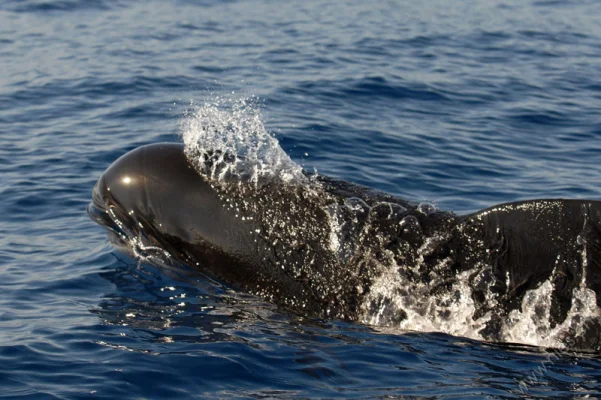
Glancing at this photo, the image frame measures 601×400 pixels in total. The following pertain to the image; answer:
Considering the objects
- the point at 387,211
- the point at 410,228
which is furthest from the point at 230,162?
the point at 410,228

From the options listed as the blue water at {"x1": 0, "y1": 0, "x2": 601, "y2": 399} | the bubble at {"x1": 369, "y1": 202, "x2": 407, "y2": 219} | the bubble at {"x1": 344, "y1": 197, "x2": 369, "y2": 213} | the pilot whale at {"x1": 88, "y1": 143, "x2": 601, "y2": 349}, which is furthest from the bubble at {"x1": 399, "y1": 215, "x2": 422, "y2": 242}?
the blue water at {"x1": 0, "y1": 0, "x2": 601, "y2": 399}

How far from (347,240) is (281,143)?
7.23 metres

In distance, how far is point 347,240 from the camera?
998 centimetres

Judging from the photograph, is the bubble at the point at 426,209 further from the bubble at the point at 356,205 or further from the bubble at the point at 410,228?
the bubble at the point at 356,205

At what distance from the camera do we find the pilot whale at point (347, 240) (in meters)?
8.96

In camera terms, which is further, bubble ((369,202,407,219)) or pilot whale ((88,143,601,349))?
bubble ((369,202,407,219))

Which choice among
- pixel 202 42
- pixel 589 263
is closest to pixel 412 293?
pixel 589 263

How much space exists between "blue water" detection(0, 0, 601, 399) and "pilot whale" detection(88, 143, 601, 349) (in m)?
0.30

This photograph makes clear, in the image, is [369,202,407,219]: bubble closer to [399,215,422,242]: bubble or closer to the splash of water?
[399,215,422,242]: bubble

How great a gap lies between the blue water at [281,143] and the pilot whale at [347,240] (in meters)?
0.30

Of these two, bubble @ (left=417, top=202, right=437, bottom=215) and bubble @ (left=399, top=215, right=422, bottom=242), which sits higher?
bubble @ (left=417, top=202, right=437, bottom=215)

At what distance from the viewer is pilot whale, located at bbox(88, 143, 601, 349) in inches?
353

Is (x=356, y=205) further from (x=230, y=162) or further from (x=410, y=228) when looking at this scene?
(x=230, y=162)

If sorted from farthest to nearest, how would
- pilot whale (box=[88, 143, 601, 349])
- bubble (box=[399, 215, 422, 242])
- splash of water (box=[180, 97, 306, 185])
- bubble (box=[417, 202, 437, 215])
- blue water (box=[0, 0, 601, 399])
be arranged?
1. splash of water (box=[180, 97, 306, 185])
2. bubble (box=[417, 202, 437, 215])
3. bubble (box=[399, 215, 422, 242])
4. pilot whale (box=[88, 143, 601, 349])
5. blue water (box=[0, 0, 601, 399])
